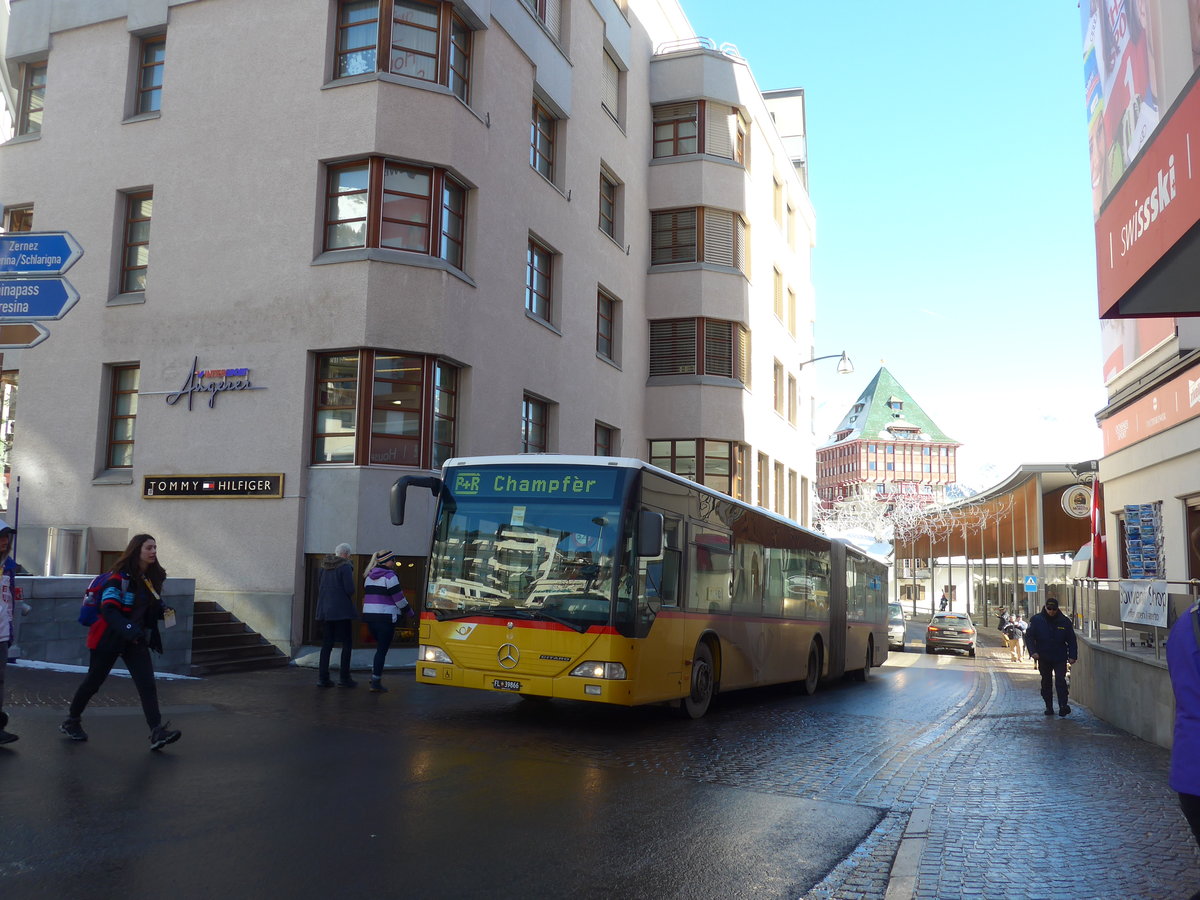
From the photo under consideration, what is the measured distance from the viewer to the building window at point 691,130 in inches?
1233

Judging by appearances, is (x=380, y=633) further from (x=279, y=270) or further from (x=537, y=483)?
(x=279, y=270)

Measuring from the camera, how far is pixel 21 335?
9703mm

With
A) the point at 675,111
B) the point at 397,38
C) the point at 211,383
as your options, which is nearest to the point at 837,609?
the point at 211,383

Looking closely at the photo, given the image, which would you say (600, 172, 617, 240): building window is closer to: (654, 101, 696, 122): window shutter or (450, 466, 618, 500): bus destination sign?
(654, 101, 696, 122): window shutter

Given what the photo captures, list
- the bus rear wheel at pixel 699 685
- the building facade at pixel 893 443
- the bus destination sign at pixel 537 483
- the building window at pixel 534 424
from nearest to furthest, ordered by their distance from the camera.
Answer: the bus destination sign at pixel 537 483, the bus rear wheel at pixel 699 685, the building window at pixel 534 424, the building facade at pixel 893 443

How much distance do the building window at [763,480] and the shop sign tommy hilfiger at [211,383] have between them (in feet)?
61.7

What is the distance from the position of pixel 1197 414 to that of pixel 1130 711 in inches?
374

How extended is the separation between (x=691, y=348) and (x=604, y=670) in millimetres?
21107

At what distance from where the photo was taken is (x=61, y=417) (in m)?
20.6

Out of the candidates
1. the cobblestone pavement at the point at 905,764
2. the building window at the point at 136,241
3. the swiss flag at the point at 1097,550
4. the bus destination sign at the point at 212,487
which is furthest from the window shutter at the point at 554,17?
the swiss flag at the point at 1097,550

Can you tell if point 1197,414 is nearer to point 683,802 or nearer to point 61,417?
point 683,802

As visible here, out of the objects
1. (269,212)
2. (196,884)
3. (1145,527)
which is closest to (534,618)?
(196,884)

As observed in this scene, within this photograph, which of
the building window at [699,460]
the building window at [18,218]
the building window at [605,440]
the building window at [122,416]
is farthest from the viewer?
the building window at [699,460]

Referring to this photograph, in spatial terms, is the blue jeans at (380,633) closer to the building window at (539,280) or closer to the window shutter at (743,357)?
the building window at (539,280)
